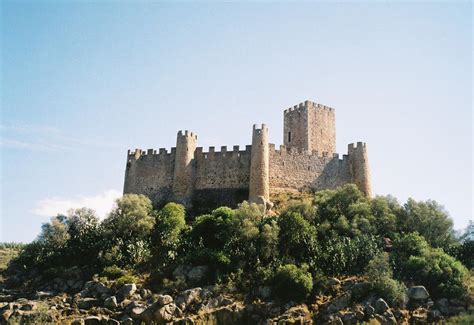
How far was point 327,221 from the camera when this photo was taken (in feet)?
141

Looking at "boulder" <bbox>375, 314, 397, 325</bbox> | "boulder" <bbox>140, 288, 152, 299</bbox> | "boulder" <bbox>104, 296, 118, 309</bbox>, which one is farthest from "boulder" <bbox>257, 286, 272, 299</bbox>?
"boulder" <bbox>104, 296, 118, 309</bbox>

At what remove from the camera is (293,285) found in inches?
1410

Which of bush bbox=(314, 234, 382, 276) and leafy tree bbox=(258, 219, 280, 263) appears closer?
bush bbox=(314, 234, 382, 276)

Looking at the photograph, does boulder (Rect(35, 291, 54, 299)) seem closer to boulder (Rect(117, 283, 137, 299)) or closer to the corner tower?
boulder (Rect(117, 283, 137, 299))

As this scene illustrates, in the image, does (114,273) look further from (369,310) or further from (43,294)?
(369,310)

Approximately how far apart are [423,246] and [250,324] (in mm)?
14357

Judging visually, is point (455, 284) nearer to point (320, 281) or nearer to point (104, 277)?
point (320, 281)

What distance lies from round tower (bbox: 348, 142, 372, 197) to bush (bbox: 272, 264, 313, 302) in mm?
18582

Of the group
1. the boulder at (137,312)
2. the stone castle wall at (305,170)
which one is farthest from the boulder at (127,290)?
the stone castle wall at (305,170)

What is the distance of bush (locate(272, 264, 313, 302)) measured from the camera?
117 feet

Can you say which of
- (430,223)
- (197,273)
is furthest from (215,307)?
(430,223)

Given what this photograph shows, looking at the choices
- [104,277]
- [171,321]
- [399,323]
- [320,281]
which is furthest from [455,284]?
[104,277]

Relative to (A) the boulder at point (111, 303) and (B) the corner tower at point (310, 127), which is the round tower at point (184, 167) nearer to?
(B) the corner tower at point (310, 127)

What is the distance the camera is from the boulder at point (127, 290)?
1468 inches
